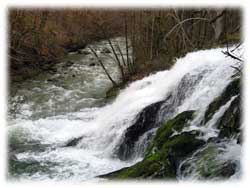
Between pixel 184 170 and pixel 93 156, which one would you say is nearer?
pixel 184 170

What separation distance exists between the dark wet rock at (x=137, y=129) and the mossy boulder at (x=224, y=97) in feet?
4.89

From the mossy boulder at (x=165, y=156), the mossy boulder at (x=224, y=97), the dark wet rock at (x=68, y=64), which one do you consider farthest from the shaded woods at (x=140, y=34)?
the mossy boulder at (x=165, y=156)

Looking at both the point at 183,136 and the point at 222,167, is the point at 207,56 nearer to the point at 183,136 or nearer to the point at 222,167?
the point at 183,136

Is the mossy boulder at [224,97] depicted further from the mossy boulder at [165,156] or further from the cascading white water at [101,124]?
the mossy boulder at [165,156]

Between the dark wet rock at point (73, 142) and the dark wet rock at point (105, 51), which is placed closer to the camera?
the dark wet rock at point (73, 142)

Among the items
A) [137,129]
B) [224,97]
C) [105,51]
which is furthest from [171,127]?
[105,51]

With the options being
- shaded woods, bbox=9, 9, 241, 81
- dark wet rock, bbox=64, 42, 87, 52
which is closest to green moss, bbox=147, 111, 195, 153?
shaded woods, bbox=9, 9, 241, 81

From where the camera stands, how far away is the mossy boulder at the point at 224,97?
6.99m

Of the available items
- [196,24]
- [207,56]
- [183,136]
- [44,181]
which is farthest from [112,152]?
[196,24]

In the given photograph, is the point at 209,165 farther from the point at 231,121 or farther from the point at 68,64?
the point at 68,64

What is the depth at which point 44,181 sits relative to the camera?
7195 millimetres

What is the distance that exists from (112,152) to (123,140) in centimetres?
30

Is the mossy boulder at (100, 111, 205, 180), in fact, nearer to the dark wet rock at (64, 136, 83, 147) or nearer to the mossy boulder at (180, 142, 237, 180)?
the mossy boulder at (180, 142, 237, 180)

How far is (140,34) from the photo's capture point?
13.8 metres
